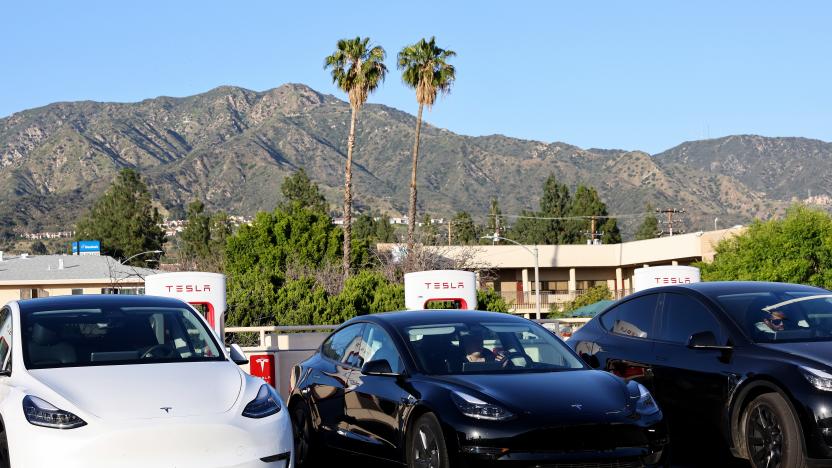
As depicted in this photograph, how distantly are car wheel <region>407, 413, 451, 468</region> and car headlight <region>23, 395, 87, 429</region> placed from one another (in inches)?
92.8

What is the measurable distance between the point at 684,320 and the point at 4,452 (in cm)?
574

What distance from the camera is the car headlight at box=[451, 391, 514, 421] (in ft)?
26.1

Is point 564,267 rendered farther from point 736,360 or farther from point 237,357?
point 237,357

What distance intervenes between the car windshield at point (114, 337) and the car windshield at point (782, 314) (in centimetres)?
427

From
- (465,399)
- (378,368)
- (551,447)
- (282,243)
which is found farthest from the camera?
(282,243)

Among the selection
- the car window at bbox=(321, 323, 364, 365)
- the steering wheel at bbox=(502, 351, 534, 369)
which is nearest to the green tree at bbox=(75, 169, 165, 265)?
the car window at bbox=(321, 323, 364, 365)

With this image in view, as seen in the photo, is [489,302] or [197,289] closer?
[197,289]

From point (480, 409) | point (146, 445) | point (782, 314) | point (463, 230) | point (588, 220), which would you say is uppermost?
point (588, 220)

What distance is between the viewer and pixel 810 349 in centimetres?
904

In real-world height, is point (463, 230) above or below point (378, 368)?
above

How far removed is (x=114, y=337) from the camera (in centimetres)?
868

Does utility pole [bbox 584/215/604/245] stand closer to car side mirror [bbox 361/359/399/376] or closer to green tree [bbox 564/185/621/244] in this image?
green tree [bbox 564/185/621/244]

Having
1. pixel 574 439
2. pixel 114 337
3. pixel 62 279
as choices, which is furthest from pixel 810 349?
pixel 62 279

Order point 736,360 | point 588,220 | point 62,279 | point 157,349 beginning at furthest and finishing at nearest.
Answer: point 588,220 → point 62,279 → point 736,360 → point 157,349
